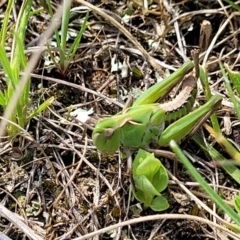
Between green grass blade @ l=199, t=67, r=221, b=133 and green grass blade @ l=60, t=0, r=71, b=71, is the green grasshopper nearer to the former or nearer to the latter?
green grass blade @ l=199, t=67, r=221, b=133

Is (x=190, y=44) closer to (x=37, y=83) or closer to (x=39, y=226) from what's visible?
(x=37, y=83)

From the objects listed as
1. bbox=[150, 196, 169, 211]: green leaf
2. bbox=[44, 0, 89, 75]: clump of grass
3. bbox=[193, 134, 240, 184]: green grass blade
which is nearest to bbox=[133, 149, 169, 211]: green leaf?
bbox=[150, 196, 169, 211]: green leaf

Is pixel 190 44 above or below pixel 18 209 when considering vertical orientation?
above

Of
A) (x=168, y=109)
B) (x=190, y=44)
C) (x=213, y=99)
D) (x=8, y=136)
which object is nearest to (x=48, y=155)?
(x=8, y=136)

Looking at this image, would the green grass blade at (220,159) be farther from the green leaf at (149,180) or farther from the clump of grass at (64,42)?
the clump of grass at (64,42)

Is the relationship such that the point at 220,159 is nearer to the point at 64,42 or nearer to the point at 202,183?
the point at 202,183

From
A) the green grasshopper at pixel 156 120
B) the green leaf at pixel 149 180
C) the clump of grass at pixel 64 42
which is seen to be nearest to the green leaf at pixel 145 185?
the green leaf at pixel 149 180
